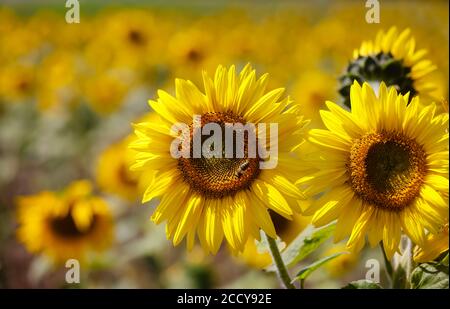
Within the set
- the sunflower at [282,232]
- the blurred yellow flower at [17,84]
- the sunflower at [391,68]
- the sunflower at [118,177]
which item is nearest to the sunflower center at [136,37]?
the blurred yellow flower at [17,84]

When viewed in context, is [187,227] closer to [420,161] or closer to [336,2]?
[420,161]

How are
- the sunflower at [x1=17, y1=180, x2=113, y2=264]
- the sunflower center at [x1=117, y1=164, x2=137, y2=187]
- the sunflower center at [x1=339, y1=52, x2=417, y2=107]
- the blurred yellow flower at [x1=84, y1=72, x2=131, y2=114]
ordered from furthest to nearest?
1. the blurred yellow flower at [x1=84, y1=72, x2=131, y2=114]
2. the sunflower center at [x1=117, y1=164, x2=137, y2=187]
3. the sunflower at [x1=17, y1=180, x2=113, y2=264]
4. the sunflower center at [x1=339, y1=52, x2=417, y2=107]

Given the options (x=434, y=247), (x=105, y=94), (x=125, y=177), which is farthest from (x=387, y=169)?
(x=105, y=94)

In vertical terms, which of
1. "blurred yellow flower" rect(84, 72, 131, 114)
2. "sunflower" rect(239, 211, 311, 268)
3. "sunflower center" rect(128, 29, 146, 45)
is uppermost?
"sunflower center" rect(128, 29, 146, 45)

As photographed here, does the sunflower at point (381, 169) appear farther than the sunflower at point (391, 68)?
No

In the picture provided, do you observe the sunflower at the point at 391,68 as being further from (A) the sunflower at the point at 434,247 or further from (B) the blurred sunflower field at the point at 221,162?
(A) the sunflower at the point at 434,247

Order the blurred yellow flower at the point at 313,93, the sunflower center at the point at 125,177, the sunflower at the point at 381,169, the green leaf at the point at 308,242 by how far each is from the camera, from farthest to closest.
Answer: the blurred yellow flower at the point at 313,93, the sunflower center at the point at 125,177, the green leaf at the point at 308,242, the sunflower at the point at 381,169

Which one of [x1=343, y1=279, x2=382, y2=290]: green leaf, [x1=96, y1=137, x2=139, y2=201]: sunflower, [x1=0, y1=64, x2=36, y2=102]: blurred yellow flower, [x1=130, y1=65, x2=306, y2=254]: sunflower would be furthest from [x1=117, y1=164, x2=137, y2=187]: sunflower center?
[x1=0, y1=64, x2=36, y2=102]: blurred yellow flower

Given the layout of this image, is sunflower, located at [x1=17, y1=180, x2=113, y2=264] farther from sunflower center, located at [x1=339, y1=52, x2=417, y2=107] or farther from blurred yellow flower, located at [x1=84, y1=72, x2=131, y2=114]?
blurred yellow flower, located at [x1=84, y1=72, x2=131, y2=114]
